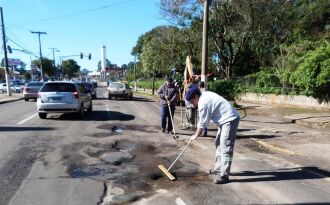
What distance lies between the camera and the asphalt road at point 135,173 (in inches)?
248

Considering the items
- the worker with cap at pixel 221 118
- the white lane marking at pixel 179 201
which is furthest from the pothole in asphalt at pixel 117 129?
the white lane marking at pixel 179 201

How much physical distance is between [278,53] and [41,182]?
29340 mm

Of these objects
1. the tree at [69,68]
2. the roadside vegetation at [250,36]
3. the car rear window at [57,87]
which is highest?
the roadside vegetation at [250,36]

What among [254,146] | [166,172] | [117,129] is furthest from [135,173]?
[117,129]

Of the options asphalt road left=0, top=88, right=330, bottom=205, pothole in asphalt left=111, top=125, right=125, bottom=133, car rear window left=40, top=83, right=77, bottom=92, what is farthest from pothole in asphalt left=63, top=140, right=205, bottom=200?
car rear window left=40, top=83, right=77, bottom=92

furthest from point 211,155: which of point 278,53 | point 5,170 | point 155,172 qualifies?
point 278,53

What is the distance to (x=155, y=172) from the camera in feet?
25.8

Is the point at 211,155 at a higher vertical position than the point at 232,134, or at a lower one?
lower

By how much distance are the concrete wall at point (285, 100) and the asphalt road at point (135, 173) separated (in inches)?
367

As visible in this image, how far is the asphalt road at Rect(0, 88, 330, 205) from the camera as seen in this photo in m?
6.30

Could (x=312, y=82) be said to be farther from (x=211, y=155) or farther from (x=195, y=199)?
(x=195, y=199)

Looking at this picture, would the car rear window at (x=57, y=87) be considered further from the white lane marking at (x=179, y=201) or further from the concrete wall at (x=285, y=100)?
the white lane marking at (x=179, y=201)

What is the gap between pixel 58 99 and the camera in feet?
56.7

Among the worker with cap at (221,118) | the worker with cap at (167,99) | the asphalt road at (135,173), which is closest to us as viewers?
the asphalt road at (135,173)
